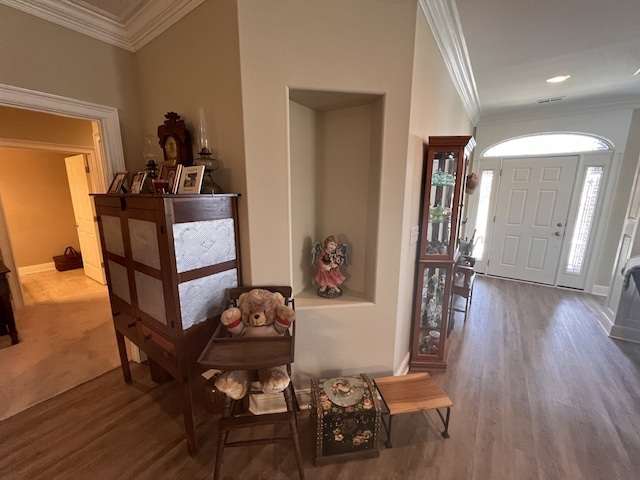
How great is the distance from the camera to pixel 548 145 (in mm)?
3992

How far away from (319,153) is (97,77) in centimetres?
169

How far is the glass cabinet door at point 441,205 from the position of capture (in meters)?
2.02

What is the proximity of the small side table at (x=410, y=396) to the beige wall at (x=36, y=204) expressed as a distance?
6.08 metres

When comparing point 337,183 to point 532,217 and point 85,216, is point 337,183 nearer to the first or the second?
point 532,217

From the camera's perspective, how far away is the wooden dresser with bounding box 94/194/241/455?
1294 mm

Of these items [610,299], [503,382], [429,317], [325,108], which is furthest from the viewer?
[610,299]

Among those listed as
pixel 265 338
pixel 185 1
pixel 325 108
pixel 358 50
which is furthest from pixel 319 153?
pixel 265 338

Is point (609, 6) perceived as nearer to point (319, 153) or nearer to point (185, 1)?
point (319, 153)

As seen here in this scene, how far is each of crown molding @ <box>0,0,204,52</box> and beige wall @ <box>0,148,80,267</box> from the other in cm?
420

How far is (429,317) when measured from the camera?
229 cm

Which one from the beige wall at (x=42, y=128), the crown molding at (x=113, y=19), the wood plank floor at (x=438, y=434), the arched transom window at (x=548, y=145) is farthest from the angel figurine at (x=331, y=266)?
the arched transom window at (x=548, y=145)

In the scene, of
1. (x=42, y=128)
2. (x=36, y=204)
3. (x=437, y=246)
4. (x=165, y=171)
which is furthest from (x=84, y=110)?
(x=36, y=204)

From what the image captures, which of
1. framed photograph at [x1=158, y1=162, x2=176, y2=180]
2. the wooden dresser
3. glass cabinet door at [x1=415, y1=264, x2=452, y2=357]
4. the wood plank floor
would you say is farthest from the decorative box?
framed photograph at [x1=158, y1=162, x2=176, y2=180]

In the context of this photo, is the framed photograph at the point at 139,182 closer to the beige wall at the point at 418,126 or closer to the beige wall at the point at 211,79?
the beige wall at the point at 211,79
